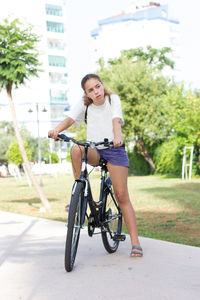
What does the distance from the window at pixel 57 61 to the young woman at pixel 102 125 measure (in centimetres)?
6348

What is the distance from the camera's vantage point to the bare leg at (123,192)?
16.1 feet

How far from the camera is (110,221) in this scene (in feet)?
16.9

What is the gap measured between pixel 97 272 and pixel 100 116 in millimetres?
1467

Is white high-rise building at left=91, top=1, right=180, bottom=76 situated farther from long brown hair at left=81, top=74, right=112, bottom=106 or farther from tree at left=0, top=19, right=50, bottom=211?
long brown hair at left=81, top=74, right=112, bottom=106

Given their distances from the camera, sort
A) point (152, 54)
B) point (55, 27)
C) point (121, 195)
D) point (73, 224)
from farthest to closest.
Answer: point (55, 27) < point (152, 54) < point (121, 195) < point (73, 224)

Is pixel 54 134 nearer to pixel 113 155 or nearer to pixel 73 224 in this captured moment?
pixel 113 155

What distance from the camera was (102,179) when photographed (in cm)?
506

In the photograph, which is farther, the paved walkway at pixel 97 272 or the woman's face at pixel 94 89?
the woman's face at pixel 94 89

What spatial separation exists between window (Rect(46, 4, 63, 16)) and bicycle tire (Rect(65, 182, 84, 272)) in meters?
66.3

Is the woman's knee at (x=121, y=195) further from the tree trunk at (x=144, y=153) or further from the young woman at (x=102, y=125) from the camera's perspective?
the tree trunk at (x=144, y=153)

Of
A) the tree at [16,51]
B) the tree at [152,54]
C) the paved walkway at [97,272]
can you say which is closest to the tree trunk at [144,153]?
the tree at [16,51]

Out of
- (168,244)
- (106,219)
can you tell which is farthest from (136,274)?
(168,244)

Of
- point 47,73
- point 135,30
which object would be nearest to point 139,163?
point 47,73

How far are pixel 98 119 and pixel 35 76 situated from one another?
7022 mm
